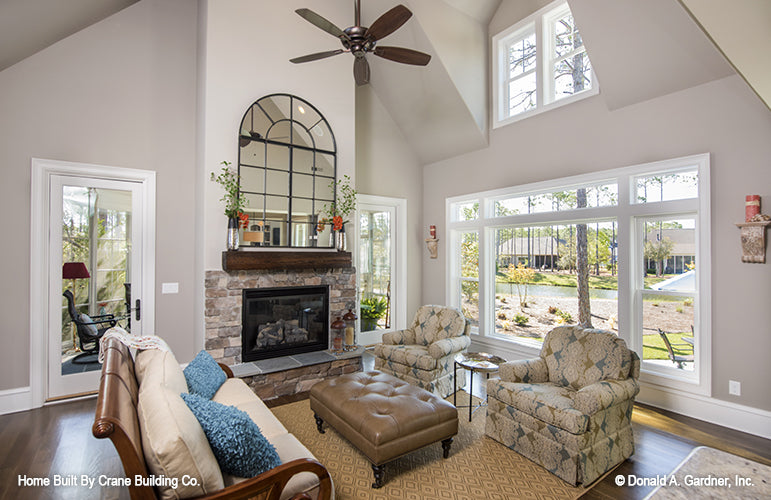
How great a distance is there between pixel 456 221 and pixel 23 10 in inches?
202

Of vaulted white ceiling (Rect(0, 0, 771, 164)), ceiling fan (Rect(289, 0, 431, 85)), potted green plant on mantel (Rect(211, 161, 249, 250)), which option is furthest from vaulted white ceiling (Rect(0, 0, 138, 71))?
ceiling fan (Rect(289, 0, 431, 85))

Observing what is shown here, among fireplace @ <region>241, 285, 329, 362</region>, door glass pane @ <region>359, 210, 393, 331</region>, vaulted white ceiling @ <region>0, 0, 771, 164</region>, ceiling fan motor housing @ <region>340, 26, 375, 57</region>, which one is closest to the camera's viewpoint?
vaulted white ceiling @ <region>0, 0, 771, 164</region>

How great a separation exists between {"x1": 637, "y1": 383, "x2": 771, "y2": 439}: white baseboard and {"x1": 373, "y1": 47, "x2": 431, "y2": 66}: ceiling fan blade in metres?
3.81

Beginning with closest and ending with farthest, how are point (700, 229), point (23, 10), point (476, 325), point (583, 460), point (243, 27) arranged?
point (583, 460), point (23, 10), point (700, 229), point (243, 27), point (476, 325)

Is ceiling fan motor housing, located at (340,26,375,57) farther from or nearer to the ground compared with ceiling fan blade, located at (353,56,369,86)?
farther from the ground

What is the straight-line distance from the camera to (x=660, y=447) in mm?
2857

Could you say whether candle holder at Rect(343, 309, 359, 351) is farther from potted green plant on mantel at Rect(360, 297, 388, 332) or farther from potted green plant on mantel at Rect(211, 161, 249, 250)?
potted green plant on mantel at Rect(211, 161, 249, 250)

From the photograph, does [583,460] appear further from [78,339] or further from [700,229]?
[78,339]

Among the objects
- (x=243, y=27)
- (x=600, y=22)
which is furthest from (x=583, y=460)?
(x=243, y=27)

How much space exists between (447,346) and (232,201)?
2754mm

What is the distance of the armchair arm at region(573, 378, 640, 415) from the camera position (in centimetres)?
239

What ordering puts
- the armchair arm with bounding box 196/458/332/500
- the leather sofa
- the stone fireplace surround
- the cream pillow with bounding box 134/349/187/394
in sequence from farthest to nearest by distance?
the stone fireplace surround < the cream pillow with bounding box 134/349/187/394 < the armchair arm with bounding box 196/458/332/500 < the leather sofa

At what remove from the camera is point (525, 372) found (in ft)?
9.86

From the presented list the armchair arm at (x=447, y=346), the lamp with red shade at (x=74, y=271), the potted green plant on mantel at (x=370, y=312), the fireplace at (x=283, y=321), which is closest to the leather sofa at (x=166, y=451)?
the armchair arm at (x=447, y=346)
